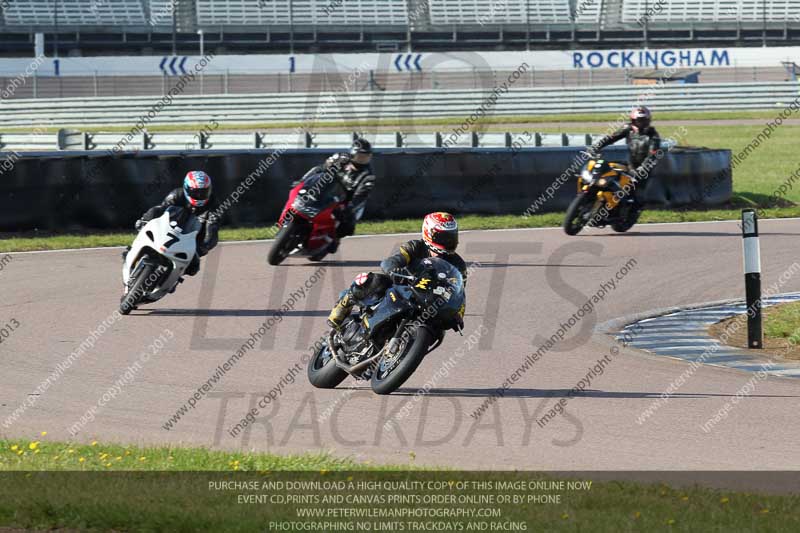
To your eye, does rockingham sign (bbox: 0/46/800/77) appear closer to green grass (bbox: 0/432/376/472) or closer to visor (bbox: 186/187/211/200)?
visor (bbox: 186/187/211/200)

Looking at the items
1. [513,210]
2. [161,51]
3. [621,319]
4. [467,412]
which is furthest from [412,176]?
[161,51]

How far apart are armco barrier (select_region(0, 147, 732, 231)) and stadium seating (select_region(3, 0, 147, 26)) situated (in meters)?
29.5

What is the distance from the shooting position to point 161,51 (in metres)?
47.0

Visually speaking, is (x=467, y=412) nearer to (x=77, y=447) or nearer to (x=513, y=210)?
(x=77, y=447)

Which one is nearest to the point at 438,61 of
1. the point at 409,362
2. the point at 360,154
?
the point at 360,154

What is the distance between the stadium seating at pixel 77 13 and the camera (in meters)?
46.6

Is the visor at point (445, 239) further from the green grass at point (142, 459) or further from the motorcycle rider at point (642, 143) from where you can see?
the motorcycle rider at point (642, 143)

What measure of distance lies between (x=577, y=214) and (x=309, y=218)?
15.0ft

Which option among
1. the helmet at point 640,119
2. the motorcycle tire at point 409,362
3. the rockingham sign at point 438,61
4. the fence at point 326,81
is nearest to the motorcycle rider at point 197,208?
the motorcycle tire at point 409,362

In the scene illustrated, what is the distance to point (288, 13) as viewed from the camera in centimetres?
4872

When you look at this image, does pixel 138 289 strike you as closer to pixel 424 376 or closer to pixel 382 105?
pixel 424 376

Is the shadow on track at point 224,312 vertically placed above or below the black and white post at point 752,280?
below

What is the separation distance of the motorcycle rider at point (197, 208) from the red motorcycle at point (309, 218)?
2828 millimetres

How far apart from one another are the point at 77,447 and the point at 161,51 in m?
41.7
